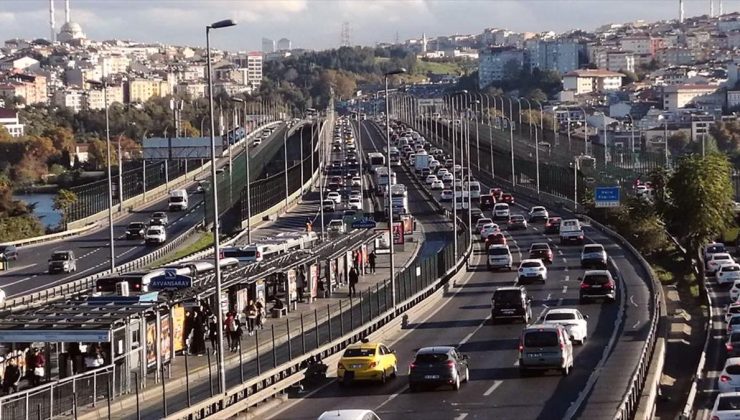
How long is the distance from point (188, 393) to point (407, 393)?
5.60 metres

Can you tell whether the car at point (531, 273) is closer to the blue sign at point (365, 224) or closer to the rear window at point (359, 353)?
the blue sign at point (365, 224)

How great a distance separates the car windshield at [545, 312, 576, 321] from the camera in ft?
125

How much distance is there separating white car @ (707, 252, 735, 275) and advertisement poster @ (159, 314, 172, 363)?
40.3 metres

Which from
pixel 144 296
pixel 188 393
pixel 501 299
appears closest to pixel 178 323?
pixel 144 296

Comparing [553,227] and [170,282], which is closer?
[170,282]

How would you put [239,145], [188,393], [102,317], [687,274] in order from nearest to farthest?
→ [188,393] < [102,317] < [687,274] < [239,145]

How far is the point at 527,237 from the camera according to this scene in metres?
79.8

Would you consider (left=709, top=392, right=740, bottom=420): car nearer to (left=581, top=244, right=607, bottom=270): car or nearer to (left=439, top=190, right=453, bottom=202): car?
(left=581, top=244, right=607, bottom=270): car

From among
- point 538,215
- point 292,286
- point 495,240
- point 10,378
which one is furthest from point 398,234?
point 10,378

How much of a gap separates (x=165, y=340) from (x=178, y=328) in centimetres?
Result: 185

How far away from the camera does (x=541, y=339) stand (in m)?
32.4

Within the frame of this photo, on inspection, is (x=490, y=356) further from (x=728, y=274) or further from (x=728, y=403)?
(x=728, y=274)

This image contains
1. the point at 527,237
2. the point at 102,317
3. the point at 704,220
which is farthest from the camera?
the point at 527,237

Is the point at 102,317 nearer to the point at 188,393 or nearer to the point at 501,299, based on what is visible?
the point at 188,393
